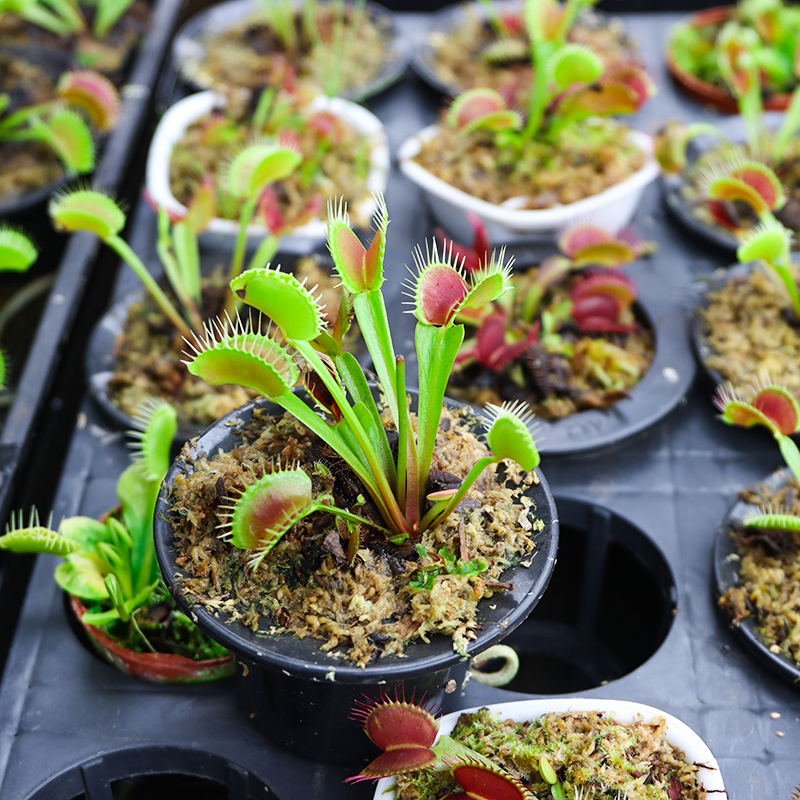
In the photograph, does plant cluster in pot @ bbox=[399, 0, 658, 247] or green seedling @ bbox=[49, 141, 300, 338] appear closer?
green seedling @ bbox=[49, 141, 300, 338]

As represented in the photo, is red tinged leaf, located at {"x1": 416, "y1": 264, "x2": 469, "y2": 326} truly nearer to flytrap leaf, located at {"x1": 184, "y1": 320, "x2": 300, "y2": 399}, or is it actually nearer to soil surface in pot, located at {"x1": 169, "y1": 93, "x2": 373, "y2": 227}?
flytrap leaf, located at {"x1": 184, "y1": 320, "x2": 300, "y2": 399}

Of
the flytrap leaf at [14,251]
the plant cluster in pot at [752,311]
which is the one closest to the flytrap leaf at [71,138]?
the flytrap leaf at [14,251]

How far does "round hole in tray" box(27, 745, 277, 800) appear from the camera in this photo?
4.55ft

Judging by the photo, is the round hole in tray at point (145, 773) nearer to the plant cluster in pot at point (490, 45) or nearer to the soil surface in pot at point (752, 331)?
the soil surface in pot at point (752, 331)

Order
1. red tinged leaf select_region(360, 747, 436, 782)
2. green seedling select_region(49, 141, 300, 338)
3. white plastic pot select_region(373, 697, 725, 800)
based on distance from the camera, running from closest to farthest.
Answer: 1. red tinged leaf select_region(360, 747, 436, 782)
2. white plastic pot select_region(373, 697, 725, 800)
3. green seedling select_region(49, 141, 300, 338)

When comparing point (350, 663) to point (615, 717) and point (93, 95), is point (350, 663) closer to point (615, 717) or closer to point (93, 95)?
point (615, 717)

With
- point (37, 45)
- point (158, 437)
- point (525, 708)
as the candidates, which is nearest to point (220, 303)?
point (158, 437)

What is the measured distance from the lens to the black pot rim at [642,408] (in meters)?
1.76

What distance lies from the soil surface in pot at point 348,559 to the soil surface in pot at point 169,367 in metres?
0.54

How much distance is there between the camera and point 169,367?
190cm

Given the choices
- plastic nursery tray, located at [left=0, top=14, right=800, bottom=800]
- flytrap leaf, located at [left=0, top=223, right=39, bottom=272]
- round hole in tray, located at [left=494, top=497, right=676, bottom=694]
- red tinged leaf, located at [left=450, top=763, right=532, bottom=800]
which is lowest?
round hole in tray, located at [left=494, top=497, right=676, bottom=694]

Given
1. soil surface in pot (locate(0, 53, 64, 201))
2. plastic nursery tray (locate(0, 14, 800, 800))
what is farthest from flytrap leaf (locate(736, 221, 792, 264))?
soil surface in pot (locate(0, 53, 64, 201))

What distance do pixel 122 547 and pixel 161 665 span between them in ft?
0.72

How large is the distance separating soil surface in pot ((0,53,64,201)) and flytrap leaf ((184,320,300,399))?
1718 millimetres
